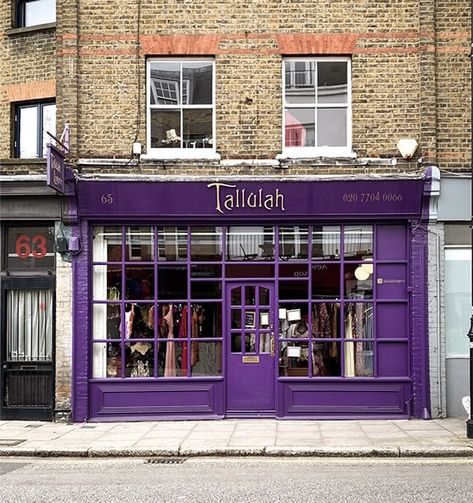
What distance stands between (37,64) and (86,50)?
1.20 m

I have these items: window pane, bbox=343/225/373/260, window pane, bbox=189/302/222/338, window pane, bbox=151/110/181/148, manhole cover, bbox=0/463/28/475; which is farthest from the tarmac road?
window pane, bbox=151/110/181/148

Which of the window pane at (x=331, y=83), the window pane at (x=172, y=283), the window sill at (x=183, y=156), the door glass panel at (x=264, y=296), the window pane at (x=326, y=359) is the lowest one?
the window pane at (x=326, y=359)

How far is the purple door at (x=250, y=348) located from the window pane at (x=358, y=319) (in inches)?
53.7

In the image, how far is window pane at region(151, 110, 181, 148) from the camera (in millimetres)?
13164

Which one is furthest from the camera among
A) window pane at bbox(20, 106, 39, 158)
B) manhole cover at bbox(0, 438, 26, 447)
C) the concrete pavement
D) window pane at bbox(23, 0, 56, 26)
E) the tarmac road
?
window pane at bbox(23, 0, 56, 26)

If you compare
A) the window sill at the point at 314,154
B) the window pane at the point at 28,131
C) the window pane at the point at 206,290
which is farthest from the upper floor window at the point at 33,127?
the window sill at the point at 314,154

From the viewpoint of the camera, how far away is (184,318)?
513 inches

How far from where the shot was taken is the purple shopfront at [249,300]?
41.8ft

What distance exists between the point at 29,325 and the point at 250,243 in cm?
430

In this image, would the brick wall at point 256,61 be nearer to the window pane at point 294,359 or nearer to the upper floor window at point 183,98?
the upper floor window at point 183,98

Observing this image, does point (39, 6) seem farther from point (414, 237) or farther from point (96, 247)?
point (414, 237)

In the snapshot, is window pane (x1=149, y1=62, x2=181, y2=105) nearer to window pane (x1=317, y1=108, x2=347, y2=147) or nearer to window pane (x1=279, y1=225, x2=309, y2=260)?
window pane (x1=317, y1=108, x2=347, y2=147)

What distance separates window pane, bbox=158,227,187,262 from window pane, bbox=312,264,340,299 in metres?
2.40


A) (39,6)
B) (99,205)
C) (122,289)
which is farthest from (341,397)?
(39,6)
